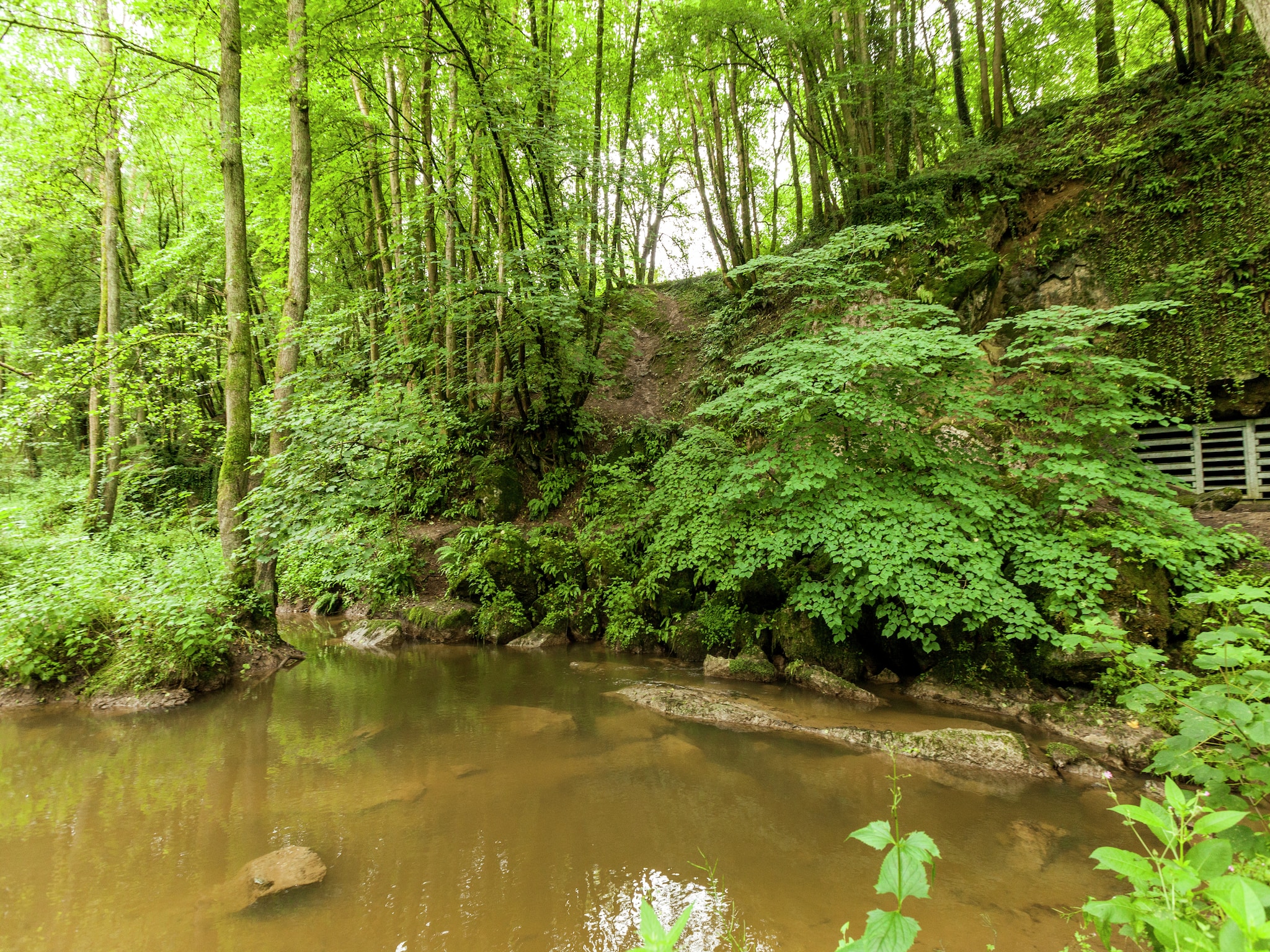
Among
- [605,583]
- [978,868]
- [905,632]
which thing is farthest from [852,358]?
[605,583]

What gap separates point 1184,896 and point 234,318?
32.4ft

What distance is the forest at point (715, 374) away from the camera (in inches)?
228

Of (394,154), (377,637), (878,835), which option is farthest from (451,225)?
(878,835)

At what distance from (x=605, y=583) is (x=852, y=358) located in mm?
6132

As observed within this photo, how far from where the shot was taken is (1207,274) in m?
7.75

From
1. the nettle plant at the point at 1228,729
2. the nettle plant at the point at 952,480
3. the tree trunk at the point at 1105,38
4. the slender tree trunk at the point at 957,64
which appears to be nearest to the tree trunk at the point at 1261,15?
the nettle plant at the point at 952,480

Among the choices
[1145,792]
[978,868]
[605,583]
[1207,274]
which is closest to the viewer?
[978,868]

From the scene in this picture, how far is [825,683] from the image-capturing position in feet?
22.8

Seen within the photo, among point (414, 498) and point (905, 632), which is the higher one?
point (414, 498)

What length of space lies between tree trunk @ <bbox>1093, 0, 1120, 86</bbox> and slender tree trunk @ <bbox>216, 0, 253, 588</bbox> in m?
14.7

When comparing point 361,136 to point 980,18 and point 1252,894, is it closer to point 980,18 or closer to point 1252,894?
point 980,18

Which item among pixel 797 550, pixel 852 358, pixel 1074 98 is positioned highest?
pixel 1074 98

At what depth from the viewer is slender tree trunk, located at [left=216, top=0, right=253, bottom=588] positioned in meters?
7.27

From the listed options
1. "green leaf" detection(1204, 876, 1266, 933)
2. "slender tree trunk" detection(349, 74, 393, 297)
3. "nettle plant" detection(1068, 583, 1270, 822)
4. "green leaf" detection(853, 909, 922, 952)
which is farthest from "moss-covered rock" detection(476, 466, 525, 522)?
"green leaf" detection(1204, 876, 1266, 933)
